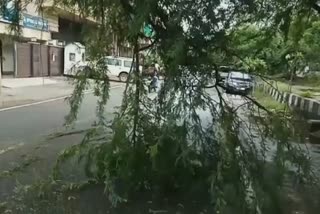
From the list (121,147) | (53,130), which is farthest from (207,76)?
(53,130)

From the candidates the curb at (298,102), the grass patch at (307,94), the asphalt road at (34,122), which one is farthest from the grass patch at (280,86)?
the grass patch at (307,94)

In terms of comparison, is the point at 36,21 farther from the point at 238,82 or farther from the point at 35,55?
the point at 35,55

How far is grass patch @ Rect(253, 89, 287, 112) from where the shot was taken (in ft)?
18.9

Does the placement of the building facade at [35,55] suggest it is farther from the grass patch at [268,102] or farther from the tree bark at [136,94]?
the grass patch at [268,102]

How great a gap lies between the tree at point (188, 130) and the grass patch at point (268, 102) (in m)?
0.10

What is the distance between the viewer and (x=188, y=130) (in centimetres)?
544

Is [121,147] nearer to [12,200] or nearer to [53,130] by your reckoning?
[12,200]

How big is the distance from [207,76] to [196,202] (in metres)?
1.52

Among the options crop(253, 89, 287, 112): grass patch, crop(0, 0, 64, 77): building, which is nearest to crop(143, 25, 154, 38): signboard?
crop(253, 89, 287, 112): grass patch

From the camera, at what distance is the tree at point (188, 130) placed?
509cm

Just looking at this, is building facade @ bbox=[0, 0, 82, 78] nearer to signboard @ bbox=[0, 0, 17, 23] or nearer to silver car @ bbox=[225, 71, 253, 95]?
signboard @ bbox=[0, 0, 17, 23]

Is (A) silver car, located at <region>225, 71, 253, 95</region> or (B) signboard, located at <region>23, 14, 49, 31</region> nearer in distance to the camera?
(A) silver car, located at <region>225, 71, 253, 95</region>

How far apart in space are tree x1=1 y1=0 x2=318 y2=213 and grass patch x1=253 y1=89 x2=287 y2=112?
10cm

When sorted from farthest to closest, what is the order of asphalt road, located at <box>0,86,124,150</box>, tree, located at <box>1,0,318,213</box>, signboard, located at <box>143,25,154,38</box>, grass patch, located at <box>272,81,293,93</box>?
asphalt road, located at <box>0,86,124,150</box>
grass patch, located at <box>272,81,293,93</box>
signboard, located at <box>143,25,154,38</box>
tree, located at <box>1,0,318,213</box>
